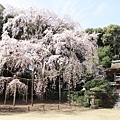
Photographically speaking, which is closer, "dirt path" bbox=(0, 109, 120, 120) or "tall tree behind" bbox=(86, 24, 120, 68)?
"dirt path" bbox=(0, 109, 120, 120)

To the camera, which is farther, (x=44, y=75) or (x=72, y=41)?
(x=44, y=75)

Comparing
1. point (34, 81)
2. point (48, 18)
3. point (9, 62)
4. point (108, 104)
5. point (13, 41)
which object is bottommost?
point (108, 104)

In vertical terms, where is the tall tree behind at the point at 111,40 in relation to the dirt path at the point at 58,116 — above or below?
above

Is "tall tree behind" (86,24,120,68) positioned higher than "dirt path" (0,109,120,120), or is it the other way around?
"tall tree behind" (86,24,120,68)

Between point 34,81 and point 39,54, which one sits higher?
point 39,54

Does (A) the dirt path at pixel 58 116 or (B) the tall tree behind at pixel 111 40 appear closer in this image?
(A) the dirt path at pixel 58 116

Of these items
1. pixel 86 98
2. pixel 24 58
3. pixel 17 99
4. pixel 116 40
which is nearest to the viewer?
pixel 24 58

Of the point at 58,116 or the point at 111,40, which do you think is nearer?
the point at 58,116

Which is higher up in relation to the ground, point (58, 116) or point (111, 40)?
point (111, 40)

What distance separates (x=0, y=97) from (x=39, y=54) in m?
8.42

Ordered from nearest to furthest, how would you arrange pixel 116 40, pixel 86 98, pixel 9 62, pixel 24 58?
pixel 24 58
pixel 9 62
pixel 86 98
pixel 116 40

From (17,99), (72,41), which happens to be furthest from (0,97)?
(72,41)

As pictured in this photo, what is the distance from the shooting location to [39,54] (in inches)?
586

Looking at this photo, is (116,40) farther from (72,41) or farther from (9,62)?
(9,62)
